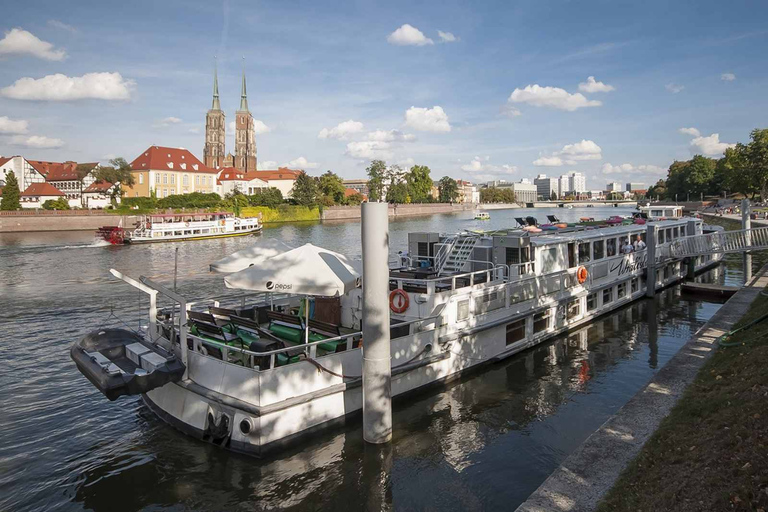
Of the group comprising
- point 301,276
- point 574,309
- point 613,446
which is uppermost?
point 301,276

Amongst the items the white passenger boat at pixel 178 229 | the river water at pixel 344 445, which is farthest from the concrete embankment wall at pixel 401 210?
the river water at pixel 344 445

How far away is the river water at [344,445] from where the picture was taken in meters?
9.73

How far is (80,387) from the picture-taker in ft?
51.5

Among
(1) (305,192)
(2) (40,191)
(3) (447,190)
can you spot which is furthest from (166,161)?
(3) (447,190)

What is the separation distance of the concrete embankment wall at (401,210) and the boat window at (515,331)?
102385 mm

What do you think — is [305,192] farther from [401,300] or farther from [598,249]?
[401,300]

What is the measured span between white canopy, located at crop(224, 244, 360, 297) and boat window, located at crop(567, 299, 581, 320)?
36.0ft

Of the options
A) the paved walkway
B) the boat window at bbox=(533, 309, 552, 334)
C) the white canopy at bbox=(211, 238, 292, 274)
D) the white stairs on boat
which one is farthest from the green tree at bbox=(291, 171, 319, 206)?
the paved walkway

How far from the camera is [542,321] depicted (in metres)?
18.5

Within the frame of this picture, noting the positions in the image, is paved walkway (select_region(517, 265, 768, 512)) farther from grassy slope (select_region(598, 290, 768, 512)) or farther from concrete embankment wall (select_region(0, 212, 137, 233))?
concrete embankment wall (select_region(0, 212, 137, 233))

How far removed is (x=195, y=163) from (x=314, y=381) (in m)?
137

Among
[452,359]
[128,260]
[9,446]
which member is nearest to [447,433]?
[452,359]

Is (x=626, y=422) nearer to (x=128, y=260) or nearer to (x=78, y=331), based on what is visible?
(x=78, y=331)

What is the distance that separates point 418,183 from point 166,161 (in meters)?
73.6
